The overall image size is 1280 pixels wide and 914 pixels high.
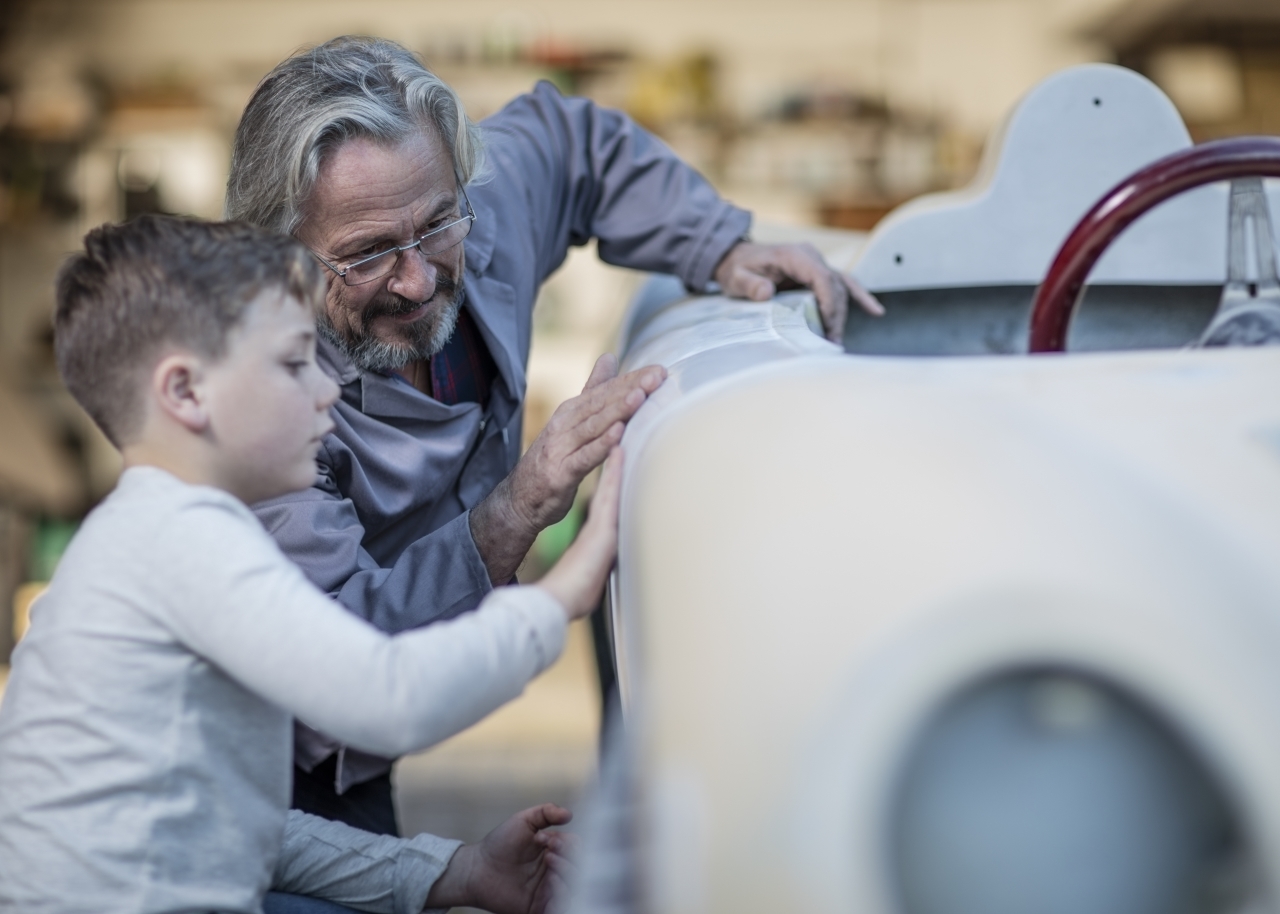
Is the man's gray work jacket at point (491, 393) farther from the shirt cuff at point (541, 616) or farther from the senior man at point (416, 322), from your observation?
the shirt cuff at point (541, 616)

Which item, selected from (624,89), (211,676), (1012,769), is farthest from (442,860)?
(624,89)

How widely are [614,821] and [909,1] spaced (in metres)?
5.32

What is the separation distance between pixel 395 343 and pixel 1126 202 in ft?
2.10

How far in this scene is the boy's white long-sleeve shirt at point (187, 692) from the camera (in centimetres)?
69

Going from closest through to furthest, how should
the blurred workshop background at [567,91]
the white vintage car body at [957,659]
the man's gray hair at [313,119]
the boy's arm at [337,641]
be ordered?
the white vintage car body at [957,659]
the boy's arm at [337,641]
the man's gray hair at [313,119]
the blurred workshop background at [567,91]

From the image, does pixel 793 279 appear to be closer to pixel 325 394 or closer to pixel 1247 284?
pixel 1247 284

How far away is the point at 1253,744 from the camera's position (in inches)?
16.3

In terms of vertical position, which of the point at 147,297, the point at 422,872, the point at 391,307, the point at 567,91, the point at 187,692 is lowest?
the point at 422,872

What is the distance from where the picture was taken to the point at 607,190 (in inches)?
60.2

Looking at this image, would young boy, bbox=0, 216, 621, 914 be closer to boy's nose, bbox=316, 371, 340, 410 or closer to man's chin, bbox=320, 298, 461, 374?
boy's nose, bbox=316, 371, 340, 410

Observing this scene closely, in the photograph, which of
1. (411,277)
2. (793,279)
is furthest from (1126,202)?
(411,277)

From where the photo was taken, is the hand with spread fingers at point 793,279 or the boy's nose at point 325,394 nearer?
the boy's nose at point 325,394

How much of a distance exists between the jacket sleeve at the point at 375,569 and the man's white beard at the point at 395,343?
0.52ft

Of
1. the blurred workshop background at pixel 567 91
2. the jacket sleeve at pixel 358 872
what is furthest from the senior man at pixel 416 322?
the blurred workshop background at pixel 567 91
